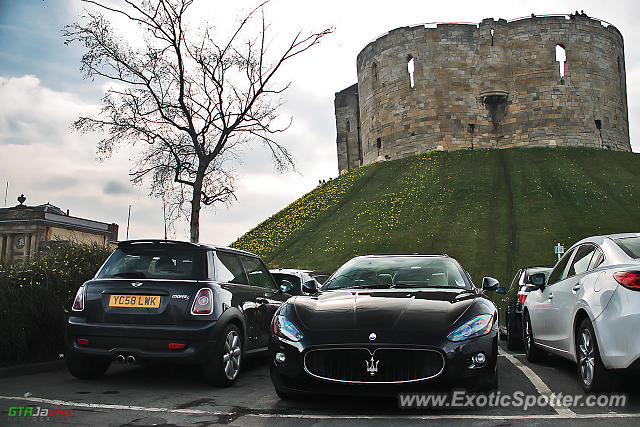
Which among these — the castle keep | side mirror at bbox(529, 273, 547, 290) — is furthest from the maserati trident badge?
the castle keep

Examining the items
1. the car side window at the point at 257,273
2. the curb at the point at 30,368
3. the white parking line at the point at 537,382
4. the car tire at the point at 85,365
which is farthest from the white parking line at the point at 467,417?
the curb at the point at 30,368

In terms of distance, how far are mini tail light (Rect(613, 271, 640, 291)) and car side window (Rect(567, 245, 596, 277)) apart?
124cm

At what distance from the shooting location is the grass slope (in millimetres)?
30047

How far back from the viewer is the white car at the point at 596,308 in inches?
192

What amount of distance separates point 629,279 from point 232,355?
13.3 ft

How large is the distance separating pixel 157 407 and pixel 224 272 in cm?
198

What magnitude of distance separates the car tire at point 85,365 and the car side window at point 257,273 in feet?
6.61

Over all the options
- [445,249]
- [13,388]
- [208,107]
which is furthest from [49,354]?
[445,249]

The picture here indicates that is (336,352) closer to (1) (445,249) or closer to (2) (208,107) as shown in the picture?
(2) (208,107)

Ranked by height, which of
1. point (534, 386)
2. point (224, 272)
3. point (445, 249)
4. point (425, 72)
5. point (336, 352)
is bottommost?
point (534, 386)

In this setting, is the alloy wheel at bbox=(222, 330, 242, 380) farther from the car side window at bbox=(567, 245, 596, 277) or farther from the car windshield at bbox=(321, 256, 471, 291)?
the car side window at bbox=(567, 245, 596, 277)

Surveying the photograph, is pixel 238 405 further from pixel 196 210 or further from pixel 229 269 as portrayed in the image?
pixel 196 210

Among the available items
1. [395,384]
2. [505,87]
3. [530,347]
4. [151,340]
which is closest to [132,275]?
[151,340]

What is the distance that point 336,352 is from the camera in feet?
16.2
